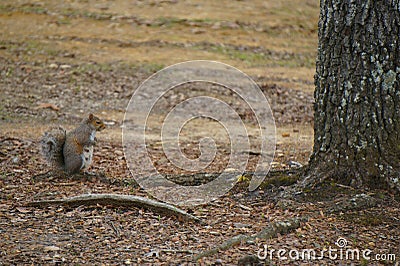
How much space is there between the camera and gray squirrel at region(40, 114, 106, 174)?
203 inches

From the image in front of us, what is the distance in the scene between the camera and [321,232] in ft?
13.0

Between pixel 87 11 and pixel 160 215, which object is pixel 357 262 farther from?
pixel 87 11

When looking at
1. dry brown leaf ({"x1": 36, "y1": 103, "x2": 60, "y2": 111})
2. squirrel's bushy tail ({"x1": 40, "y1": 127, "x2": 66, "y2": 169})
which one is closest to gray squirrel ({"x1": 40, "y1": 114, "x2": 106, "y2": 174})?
squirrel's bushy tail ({"x1": 40, "y1": 127, "x2": 66, "y2": 169})

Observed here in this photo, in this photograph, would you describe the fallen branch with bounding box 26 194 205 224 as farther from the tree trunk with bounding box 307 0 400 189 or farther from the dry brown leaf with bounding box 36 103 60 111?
the dry brown leaf with bounding box 36 103 60 111

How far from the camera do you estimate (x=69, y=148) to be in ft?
17.1

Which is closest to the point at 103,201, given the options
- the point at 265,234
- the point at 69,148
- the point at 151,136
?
the point at 69,148

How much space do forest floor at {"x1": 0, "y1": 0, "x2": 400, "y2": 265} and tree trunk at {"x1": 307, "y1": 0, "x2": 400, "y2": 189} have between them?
7.7 inches

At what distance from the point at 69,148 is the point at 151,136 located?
96.6 inches

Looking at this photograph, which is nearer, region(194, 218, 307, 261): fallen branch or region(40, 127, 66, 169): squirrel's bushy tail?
region(194, 218, 307, 261): fallen branch

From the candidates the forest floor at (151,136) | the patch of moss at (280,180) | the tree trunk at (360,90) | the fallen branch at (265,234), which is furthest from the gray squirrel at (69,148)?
the tree trunk at (360,90)

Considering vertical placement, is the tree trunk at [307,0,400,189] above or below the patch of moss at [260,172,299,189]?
above

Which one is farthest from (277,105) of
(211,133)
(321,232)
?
(321,232)

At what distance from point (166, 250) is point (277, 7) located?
11311mm

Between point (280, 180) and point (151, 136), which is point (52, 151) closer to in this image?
point (280, 180)
